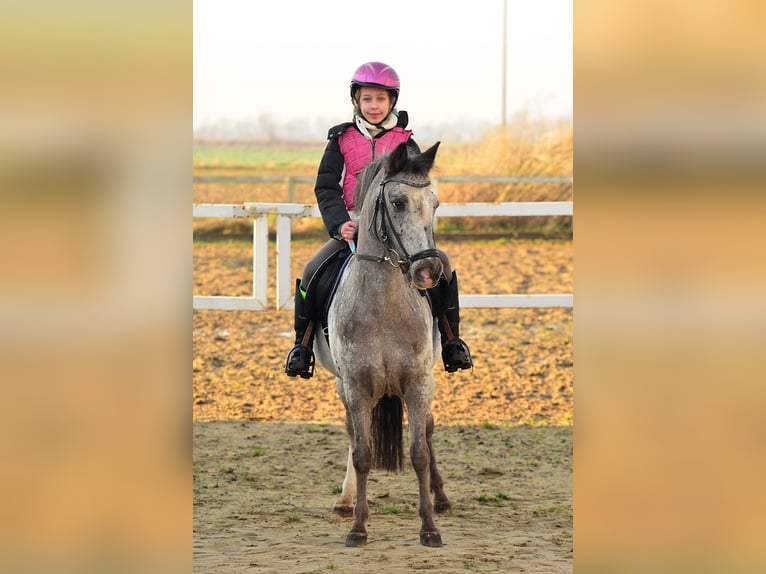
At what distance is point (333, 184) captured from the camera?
5.62 m

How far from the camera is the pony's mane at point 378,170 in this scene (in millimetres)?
4727

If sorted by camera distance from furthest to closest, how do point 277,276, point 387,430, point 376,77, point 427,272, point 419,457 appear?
point 277,276
point 387,430
point 376,77
point 419,457
point 427,272

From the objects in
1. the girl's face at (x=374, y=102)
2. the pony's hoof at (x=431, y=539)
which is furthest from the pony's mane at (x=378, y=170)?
the pony's hoof at (x=431, y=539)

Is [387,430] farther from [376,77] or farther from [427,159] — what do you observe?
[376,77]

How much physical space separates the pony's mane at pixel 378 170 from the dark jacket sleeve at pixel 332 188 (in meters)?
0.36

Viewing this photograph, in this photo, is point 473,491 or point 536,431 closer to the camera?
point 473,491

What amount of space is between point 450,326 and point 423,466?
891mm

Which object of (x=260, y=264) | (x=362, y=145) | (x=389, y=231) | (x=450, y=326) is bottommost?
(x=450, y=326)

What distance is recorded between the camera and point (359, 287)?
511 cm

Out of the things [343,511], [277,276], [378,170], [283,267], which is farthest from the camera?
[283,267]

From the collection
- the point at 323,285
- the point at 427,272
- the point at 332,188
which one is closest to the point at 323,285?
the point at 323,285
